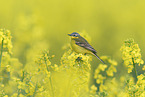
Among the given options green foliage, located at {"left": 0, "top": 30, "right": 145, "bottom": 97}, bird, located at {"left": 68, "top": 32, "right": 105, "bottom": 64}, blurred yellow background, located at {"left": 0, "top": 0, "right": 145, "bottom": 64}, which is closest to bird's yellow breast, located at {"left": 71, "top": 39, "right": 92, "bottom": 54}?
bird, located at {"left": 68, "top": 32, "right": 105, "bottom": 64}

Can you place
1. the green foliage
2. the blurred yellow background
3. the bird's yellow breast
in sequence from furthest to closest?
the blurred yellow background → the bird's yellow breast → the green foliage

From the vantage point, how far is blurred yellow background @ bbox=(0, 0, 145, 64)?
801cm

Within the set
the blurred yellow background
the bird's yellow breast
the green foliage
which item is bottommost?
the green foliage

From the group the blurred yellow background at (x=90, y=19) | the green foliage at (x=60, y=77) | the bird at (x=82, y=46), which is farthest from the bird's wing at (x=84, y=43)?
the green foliage at (x=60, y=77)

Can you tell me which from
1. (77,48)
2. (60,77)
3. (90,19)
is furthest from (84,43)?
(90,19)

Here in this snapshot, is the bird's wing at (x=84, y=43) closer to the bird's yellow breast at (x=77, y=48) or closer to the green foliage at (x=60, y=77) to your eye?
the bird's yellow breast at (x=77, y=48)

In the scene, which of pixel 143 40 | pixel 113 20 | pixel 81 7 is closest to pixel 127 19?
pixel 113 20

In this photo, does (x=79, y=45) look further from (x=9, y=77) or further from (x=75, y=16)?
(x=75, y=16)

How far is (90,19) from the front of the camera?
10367mm

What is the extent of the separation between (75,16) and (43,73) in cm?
617

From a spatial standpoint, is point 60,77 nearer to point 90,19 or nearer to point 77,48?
point 77,48

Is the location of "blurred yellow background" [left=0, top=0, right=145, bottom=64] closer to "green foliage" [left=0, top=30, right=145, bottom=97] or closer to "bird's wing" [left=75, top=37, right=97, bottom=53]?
"bird's wing" [left=75, top=37, right=97, bottom=53]

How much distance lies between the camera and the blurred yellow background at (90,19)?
8.01 m

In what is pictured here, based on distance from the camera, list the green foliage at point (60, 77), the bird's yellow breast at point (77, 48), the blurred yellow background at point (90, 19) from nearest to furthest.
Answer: the green foliage at point (60, 77), the bird's yellow breast at point (77, 48), the blurred yellow background at point (90, 19)
